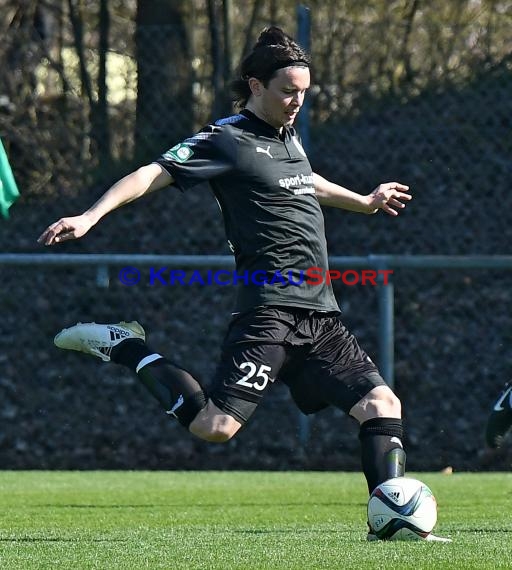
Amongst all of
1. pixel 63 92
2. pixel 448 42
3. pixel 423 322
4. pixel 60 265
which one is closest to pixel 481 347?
pixel 423 322

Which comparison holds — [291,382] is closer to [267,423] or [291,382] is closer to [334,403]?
[334,403]

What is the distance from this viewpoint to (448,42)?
39.3ft

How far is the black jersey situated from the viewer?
5.84m

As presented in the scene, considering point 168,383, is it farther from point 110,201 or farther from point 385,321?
point 385,321

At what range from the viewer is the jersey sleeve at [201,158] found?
5754 millimetres

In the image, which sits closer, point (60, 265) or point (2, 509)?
point (2, 509)

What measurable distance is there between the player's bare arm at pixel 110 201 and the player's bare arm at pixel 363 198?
2.86 ft

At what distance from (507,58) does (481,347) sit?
2.52 metres


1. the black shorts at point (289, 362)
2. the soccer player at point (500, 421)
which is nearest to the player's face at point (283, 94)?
the black shorts at point (289, 362)

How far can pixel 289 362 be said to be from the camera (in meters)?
5.95

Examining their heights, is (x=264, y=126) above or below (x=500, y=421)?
above

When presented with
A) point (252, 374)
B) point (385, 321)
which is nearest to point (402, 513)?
point (252, 374)

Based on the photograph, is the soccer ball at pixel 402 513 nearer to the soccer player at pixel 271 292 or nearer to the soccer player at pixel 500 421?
the soccer player at pixel 271 292

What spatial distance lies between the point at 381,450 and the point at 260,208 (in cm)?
115
